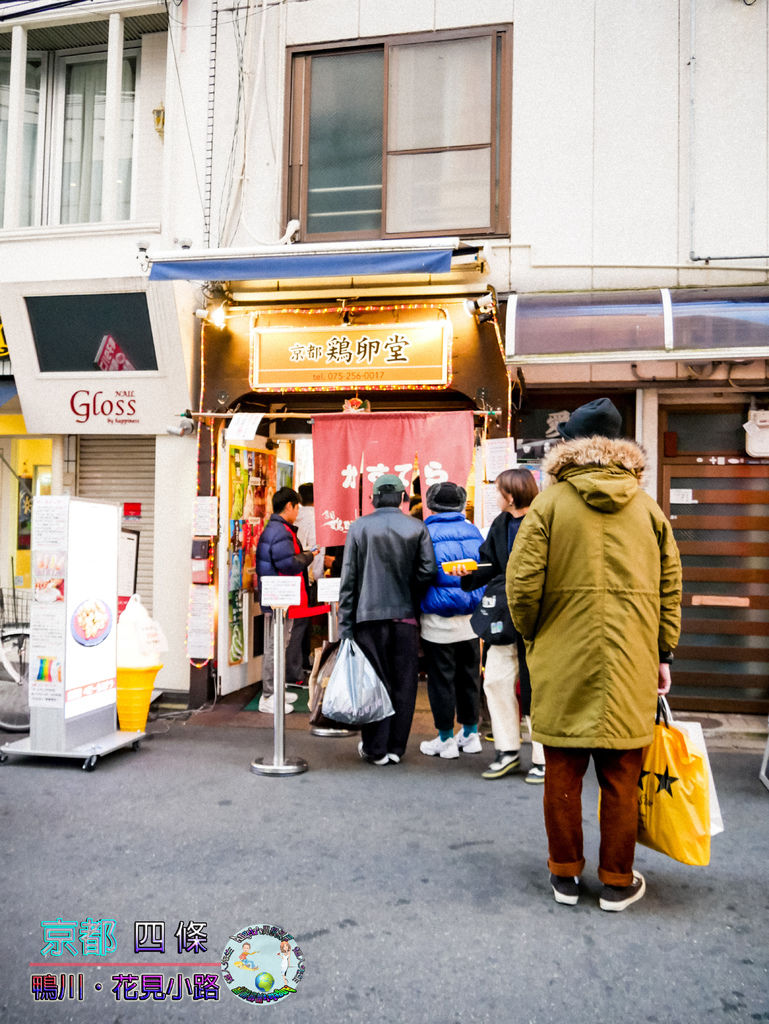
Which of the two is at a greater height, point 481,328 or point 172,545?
point 481,328

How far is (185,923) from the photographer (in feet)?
11.8

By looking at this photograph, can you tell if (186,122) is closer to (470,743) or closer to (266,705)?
(266,705)

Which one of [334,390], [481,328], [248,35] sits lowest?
[334,390]

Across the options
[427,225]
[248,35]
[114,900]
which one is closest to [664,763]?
[114,900]

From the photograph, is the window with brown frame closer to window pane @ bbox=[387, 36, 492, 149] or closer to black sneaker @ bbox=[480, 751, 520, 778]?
window pane @ bbox=[387, 36, 492, 149]

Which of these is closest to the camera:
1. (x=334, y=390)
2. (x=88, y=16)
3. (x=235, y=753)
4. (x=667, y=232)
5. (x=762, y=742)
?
(x=235, y=753)

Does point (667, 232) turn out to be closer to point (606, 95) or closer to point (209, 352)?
point (606, 95)

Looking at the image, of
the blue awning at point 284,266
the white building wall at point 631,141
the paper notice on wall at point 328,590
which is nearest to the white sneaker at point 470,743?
the paper notice on wall at point 328,590

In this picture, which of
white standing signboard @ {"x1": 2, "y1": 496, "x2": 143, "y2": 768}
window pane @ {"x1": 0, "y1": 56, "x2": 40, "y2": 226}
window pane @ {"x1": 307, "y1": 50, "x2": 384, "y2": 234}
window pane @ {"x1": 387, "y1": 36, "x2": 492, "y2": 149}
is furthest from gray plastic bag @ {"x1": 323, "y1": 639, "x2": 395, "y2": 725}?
window pane @ {"x1": 0, "y1": 56, "x2": 40, "y2": 226}

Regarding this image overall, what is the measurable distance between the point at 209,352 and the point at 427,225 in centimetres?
254

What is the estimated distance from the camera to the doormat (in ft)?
26.5

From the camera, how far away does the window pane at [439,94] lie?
26.2 feet

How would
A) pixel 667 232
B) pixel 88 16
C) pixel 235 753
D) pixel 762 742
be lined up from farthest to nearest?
pixel 88 16, pixel 667 232, pixel 762 742, pixel 235 753

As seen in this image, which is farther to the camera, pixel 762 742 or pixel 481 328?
pixel 481 328
